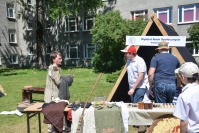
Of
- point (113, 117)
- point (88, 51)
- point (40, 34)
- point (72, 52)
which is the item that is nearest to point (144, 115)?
point (113, 117)

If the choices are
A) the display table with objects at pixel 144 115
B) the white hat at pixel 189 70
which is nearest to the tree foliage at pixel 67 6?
the display table with objects at pixel 144 115

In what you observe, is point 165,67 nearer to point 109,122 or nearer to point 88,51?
point 109,122

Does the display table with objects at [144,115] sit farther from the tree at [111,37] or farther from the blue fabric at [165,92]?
the tree at [111,37]

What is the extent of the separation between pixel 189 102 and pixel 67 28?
92.0 ft

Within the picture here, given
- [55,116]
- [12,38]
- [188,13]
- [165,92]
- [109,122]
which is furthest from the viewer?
[12,38]

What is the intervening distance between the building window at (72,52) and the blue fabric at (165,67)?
24.0 metres

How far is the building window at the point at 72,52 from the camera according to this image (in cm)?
2920

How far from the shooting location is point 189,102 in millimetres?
2531

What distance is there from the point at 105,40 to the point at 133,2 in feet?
21.4

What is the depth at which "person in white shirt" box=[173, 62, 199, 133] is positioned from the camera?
2.54 m

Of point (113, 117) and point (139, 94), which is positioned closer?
point (113, 117)

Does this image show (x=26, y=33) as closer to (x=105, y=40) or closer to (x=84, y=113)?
(x=105, y=40)

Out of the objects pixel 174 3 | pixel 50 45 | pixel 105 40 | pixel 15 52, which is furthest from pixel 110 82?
pixel 15 52

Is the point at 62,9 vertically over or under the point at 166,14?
over
